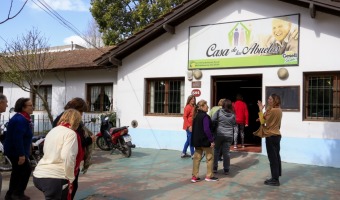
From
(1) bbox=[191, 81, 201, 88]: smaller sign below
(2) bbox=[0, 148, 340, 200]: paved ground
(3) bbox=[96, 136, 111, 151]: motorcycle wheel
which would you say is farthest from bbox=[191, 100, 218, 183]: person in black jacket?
(3) bbox=[96, 136, 111, 151]: motorcycle wheel

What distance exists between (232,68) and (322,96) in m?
2.60

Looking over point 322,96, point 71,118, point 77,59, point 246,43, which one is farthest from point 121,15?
point 71,118

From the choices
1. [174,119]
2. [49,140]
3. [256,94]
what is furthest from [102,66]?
[49,140]

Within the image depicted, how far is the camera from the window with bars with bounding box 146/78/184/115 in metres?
12.1

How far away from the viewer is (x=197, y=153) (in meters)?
7.71

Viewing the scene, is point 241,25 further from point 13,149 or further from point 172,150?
point 13,149

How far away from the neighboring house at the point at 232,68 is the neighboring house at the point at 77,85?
4.24 feet

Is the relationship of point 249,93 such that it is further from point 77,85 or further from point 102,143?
point 77,85

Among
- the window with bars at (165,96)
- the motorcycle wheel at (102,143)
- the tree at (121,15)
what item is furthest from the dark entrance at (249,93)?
the tree at (121,15)

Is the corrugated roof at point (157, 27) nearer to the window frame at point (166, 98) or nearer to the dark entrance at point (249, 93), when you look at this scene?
the window frame at point (166, 98)

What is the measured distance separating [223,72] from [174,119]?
220cm

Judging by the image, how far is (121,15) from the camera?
25344mm

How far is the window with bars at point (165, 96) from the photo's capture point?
39.8 ft

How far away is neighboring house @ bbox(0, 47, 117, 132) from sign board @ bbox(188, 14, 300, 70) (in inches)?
149
